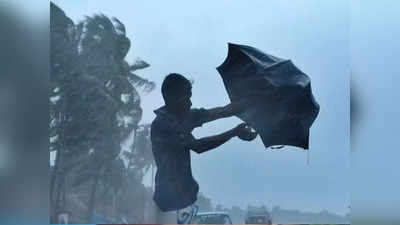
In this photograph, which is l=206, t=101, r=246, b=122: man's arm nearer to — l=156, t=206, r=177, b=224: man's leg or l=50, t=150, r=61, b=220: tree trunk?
l=156, t=206, r=177, b=224: man's leg

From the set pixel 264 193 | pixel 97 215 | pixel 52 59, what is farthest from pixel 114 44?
pixel 264 193

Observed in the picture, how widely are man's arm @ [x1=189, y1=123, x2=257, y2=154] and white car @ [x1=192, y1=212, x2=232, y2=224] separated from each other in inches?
22.9

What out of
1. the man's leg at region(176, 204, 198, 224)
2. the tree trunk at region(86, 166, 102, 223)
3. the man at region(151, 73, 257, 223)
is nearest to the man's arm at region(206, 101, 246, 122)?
the man at region(151, 73, 257, 223)

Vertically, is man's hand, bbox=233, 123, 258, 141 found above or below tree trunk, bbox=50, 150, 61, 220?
above

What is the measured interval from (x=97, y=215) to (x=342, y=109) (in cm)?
246

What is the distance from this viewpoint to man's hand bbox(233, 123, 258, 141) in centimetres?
504

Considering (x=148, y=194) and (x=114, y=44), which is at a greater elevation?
(x=114, y=44)

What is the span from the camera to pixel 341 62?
4969mm

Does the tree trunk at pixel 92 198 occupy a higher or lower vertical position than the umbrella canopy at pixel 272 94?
lower

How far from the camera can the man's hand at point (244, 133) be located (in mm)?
5039

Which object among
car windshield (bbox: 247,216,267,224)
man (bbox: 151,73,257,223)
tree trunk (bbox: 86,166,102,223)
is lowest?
car windshield (bbox: 247,216,267,224)

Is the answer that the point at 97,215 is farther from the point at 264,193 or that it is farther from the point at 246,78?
the point at 246,78

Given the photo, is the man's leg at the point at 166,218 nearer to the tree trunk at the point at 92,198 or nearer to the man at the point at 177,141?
the man at the point at 177,141

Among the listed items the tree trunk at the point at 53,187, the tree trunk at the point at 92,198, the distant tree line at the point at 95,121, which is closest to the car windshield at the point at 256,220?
the distant tree line at the point at 95,121
